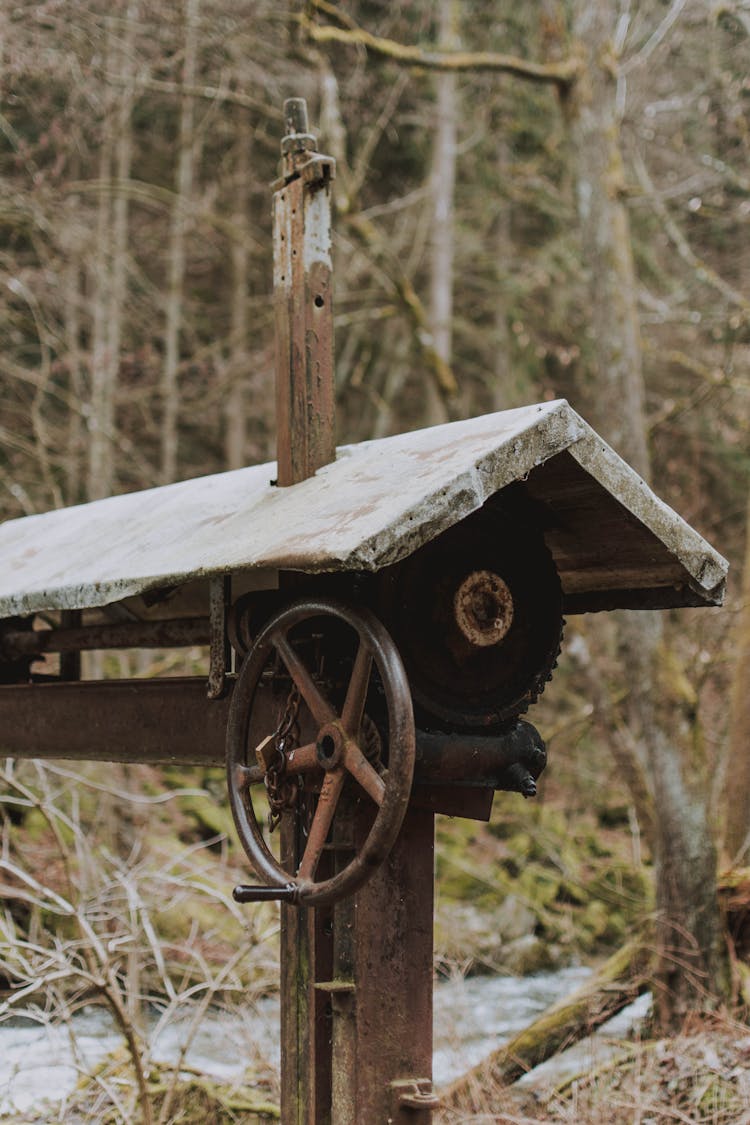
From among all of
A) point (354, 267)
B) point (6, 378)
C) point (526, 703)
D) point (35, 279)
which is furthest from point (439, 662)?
point (354, 267)

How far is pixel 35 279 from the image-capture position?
10836 millimetres

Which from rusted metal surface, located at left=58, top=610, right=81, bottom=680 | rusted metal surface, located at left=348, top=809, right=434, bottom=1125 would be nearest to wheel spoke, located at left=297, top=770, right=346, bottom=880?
rusted metal surface, located at left=348, top=809, right=434, bottom=1125

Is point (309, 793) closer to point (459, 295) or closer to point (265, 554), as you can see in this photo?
point (265, 554)

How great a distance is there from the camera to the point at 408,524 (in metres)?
2.70

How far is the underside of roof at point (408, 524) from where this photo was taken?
279 centimetres

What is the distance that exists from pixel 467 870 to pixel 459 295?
27.7 feet

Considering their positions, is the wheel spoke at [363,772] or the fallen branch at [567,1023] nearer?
the wheel spoke at [363,772]

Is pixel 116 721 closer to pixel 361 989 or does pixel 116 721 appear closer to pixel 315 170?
pixel 361 989

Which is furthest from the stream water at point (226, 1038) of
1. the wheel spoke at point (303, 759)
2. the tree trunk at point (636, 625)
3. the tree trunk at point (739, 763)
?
the wheel spoke at point (303, 759)

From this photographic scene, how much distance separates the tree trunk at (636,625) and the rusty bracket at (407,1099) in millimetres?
4544

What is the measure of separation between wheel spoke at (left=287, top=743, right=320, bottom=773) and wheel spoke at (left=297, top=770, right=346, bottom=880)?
2.9 inches

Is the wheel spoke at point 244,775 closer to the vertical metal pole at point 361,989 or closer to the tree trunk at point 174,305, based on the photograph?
the vertical metal pole at point 361,989

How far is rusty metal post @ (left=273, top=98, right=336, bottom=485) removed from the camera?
4.08 meters

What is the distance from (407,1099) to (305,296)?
256 centimetres
